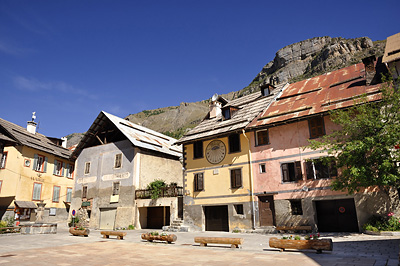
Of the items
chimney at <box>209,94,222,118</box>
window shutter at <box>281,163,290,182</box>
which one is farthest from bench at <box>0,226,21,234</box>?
window shutter at <box>281,163,290,182</box>

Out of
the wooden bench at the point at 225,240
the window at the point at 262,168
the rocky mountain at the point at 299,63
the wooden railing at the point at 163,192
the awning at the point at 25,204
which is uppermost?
the rocky mountain at the point at 299,63

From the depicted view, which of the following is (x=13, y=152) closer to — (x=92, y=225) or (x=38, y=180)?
(x=38, y=180)

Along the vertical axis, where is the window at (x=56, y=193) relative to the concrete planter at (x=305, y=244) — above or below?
above

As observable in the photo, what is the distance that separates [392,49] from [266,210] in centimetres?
1476

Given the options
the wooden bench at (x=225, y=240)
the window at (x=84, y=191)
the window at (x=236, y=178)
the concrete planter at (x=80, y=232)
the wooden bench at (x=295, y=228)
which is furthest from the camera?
the window at (x=84, y=191)

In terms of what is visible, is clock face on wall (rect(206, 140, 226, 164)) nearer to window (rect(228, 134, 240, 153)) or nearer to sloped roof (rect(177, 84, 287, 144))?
window (rect(228, 134, 240, 153))

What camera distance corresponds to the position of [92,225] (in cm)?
2962

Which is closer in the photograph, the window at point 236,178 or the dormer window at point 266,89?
the window at point 236,178

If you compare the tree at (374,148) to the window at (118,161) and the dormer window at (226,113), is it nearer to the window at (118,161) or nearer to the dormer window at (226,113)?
the dormer window at (226,113)

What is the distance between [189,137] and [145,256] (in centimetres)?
1555

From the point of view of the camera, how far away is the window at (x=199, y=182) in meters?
23.8

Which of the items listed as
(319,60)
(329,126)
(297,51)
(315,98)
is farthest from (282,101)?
(297,51)

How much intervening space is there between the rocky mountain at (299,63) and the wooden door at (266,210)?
264 ft

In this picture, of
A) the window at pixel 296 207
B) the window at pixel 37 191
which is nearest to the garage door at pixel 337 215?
the window at pixel 296 207
